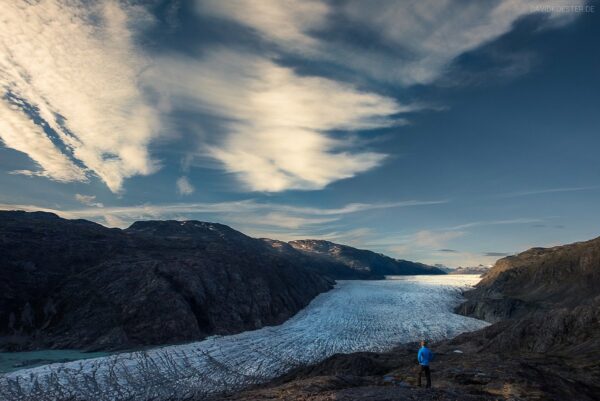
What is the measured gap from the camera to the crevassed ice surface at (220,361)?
2669 centimetres

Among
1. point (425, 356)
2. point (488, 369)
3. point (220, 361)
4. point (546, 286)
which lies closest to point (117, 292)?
point (220, 361)

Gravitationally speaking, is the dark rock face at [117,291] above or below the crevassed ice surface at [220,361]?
above

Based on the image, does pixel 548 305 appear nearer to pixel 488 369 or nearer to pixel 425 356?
pixel 488 369

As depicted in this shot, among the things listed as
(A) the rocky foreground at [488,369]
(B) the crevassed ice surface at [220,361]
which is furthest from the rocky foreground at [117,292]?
(A) the rocky foreground at [488,369]

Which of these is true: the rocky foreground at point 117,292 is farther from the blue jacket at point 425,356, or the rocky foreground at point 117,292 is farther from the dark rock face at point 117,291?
the blue jacket at point 425,356

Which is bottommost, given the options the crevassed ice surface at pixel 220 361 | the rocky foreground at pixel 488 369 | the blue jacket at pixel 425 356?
the crevassed ice surface at pixel 220 361

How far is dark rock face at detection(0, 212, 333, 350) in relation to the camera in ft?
139

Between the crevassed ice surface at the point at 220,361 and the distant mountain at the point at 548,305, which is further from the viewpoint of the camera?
the distant mountain at the point at 548,305

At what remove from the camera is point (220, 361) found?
34.2 m

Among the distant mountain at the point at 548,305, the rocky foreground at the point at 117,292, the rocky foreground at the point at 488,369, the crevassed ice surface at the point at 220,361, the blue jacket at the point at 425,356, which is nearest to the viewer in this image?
the rocky foreground at the point at 488,369

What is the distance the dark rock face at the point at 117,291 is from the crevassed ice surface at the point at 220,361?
5254 millimetres

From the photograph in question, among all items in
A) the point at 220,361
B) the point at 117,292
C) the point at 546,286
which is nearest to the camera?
the point at 220,361

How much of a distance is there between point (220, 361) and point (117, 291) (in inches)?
896

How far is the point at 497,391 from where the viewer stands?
18.3 meters
